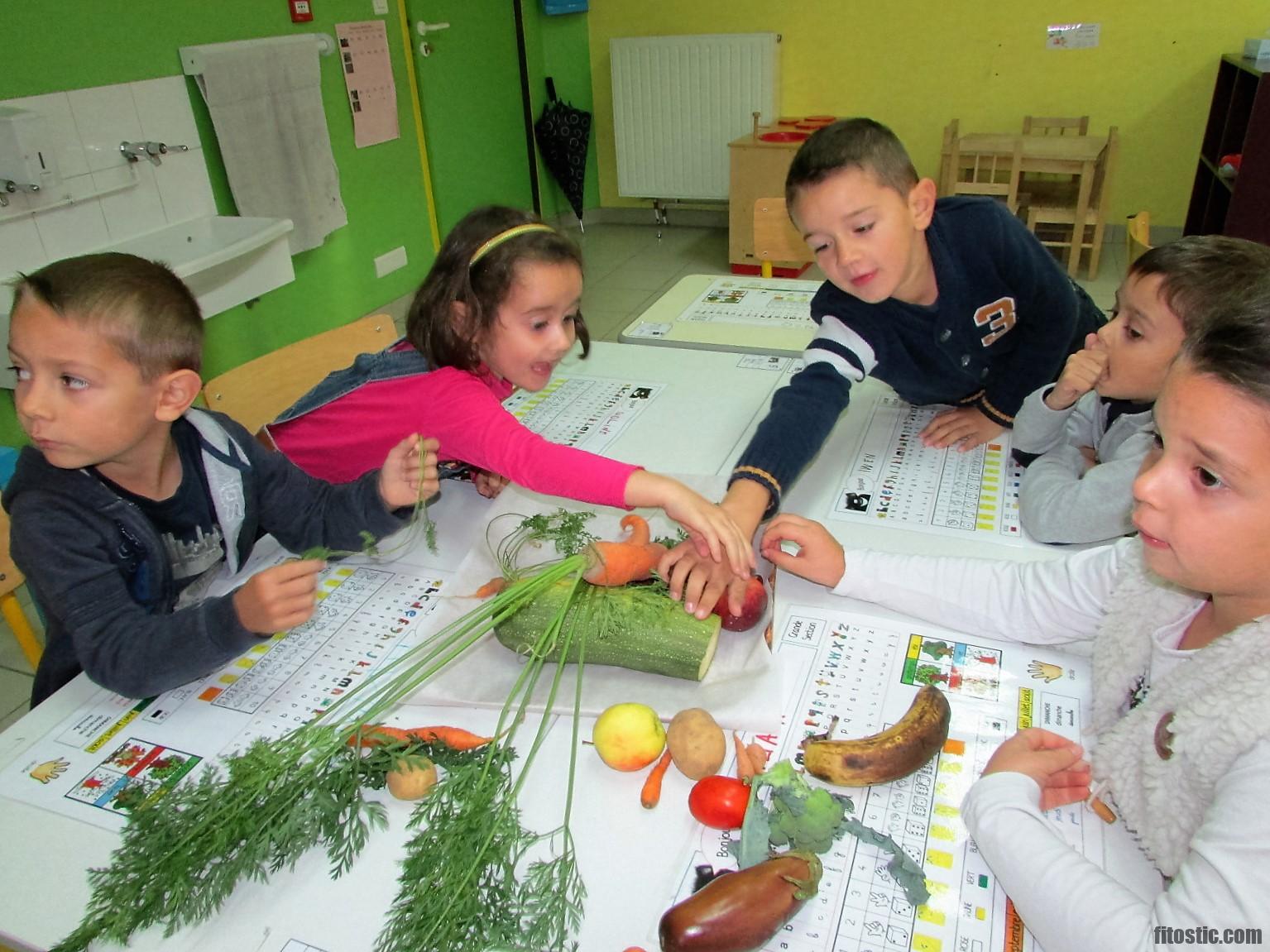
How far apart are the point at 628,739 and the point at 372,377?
0.96m

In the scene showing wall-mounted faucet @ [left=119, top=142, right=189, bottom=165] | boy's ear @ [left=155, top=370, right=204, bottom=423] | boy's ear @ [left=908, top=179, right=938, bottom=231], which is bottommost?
boy's ear @ [left=155, top=370, right=204, bottom=423]

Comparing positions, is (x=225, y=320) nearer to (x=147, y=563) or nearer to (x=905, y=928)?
(x=147, y=563)

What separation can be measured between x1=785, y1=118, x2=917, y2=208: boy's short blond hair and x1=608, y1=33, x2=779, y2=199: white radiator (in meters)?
3.85

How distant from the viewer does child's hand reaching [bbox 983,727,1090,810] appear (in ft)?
2.72

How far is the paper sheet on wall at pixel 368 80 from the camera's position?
380 centimetres

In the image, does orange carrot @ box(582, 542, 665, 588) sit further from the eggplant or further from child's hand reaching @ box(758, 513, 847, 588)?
the eggplant

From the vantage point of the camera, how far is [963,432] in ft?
5.04

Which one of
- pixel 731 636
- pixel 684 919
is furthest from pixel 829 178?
pixel 684 919

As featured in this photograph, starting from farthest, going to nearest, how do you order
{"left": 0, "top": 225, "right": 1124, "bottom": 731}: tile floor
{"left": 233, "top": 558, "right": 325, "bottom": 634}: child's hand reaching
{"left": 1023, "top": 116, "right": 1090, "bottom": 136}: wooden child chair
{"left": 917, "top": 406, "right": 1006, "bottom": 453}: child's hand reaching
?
1. {"left": 1023, "top": 116, "right": 1090, "bottom": 136}: wooden child chair
2. {"left": 0, "top": 225, "right": 1124, "bottom": 731}: tile floor
3. {"left": 917, "top": 406, "right": 1006, "bottom": 453}: child's hand reaching
4. {"left": 233, "top": 558, "right": 325, "bottom": 634}: child's hand reaching

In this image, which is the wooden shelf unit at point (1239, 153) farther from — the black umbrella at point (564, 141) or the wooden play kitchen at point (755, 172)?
the black umbrella at point (564, 141)

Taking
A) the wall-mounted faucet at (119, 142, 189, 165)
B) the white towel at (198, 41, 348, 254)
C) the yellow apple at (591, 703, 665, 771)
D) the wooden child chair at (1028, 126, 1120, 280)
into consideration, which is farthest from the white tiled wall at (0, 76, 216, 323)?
the wooden child chair at (1028, 126, 1120, 280)

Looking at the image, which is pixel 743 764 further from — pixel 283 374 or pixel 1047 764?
pixel 283 374

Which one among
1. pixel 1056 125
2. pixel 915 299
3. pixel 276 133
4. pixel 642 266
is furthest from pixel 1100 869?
pixel 1056 125

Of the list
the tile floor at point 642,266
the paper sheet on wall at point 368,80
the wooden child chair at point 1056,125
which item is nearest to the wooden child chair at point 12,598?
the tile floor at point 642,266
